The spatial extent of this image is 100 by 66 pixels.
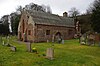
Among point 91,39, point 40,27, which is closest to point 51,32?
point 40,27

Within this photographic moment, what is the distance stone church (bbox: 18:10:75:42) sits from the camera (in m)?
38.2

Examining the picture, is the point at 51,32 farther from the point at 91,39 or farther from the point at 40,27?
the point at 91,39

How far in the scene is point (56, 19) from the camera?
44.7 meters

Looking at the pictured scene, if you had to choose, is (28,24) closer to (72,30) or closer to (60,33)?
(60,33)

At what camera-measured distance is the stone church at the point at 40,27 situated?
38250 mm

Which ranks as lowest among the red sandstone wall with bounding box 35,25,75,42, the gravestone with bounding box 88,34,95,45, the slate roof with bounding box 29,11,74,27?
the gravestone with bounding box 88,34,95,45

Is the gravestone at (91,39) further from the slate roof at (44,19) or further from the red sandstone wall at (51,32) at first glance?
the slate roof at (44,19)

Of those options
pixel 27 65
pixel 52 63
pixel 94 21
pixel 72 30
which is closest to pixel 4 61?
pixel 27 65

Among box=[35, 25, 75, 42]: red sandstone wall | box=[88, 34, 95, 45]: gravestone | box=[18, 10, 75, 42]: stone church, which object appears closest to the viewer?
box=[88, 34, 95, 45]: gravestone

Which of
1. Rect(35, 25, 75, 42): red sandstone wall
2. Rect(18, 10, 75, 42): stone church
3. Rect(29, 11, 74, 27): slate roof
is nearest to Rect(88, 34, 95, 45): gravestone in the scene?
Rect(18, 10, 75, 42): stone church

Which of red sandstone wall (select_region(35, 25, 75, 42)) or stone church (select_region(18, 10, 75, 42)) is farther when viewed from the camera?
red sandstone wall (select_region(35, 25, 75, 42))

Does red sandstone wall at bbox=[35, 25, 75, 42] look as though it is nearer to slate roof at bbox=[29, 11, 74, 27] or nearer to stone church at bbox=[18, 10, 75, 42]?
stone church at bbox=[18, 10, 75, 42]

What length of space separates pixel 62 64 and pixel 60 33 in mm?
30695

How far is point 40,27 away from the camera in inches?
1522
